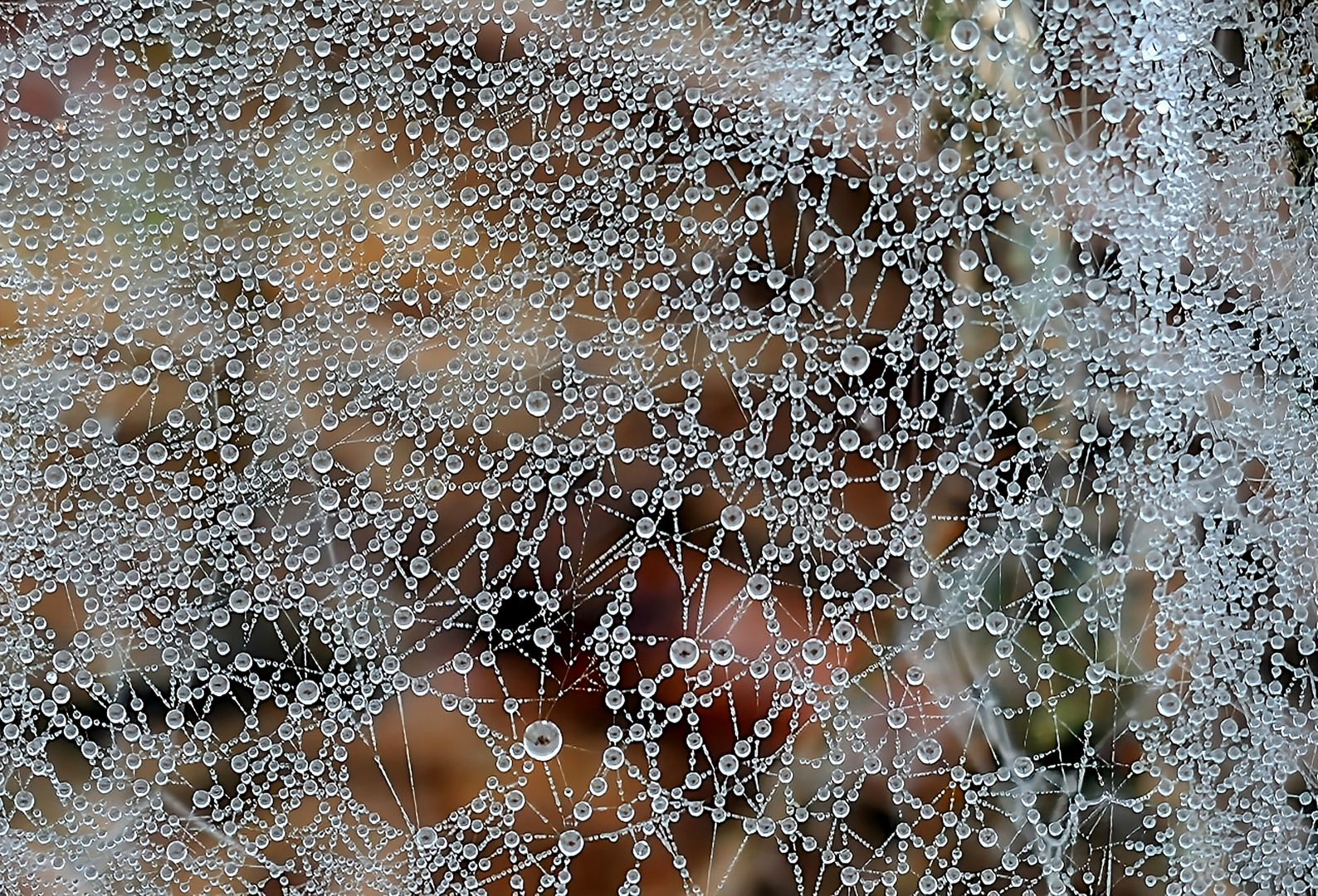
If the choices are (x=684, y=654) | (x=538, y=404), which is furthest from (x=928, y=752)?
(x=538, y=404)

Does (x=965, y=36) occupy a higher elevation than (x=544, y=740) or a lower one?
higher

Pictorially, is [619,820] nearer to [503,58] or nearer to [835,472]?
[835,472]

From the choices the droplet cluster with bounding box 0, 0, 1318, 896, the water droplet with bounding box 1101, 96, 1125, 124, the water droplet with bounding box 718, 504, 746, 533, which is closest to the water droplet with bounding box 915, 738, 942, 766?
the droplet cluster with bounding box 0, 0, 1318, 896

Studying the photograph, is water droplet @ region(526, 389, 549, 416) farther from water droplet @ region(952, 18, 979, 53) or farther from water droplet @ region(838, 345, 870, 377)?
water droplet @ region(952, 18, 979, 53)

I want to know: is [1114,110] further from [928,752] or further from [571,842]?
[571,842]


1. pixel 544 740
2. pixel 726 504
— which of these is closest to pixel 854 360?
pixel 726 504

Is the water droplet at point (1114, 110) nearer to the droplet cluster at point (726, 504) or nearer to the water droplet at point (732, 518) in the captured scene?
the droplet cluster at point (726, 504)

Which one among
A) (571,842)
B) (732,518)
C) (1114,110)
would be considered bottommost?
(571,842)

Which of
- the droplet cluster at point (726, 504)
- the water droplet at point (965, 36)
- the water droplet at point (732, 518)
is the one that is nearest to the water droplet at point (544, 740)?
the droplet cluster at point (726, 504)
